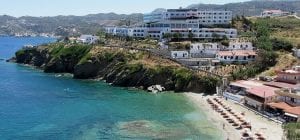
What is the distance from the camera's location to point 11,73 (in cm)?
12056

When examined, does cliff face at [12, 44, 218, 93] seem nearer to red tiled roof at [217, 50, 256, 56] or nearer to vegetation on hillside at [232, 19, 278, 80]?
vegetation on hillside at [232, 19, 278, 80]

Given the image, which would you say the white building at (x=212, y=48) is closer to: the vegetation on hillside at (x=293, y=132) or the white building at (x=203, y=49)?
the white building at (x=203, y=49)

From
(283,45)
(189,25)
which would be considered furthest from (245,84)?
(189,25)

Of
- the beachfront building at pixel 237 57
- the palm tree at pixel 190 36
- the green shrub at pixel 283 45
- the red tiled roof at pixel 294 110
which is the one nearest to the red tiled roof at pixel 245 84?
the red tiled roof at pixel 294 110

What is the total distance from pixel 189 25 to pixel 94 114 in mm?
56607

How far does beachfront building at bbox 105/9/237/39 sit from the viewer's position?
11594 cm

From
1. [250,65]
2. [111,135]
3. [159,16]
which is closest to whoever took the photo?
[111,135]

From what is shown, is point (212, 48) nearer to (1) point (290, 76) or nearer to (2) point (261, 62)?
(2) point (261, 62)

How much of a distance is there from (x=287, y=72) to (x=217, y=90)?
11.9 meters

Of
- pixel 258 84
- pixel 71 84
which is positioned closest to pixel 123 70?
pixel 71 84

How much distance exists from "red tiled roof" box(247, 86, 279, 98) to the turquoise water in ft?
27.3

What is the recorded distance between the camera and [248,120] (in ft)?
197

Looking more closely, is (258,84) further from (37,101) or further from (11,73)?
(11,73)

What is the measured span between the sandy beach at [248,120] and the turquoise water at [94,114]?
1.26m
